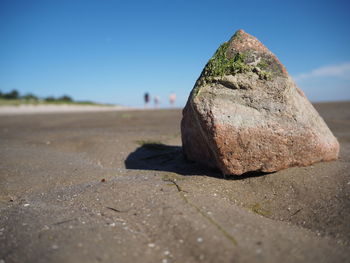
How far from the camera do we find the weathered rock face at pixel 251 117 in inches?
106

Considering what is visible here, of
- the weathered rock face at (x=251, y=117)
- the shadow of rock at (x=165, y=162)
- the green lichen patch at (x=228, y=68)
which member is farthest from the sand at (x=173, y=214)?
the green lichen patch at (x=228, y=68)

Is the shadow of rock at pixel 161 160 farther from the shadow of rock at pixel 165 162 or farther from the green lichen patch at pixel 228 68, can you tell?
the green lichen patch at pixel 228 68

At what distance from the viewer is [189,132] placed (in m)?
3.34

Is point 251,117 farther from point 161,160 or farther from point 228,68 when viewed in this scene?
point 161,160

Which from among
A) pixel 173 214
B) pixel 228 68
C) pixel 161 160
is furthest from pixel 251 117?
pixel 161 160

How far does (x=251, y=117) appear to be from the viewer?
276 cm

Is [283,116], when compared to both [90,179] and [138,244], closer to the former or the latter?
[138,244]

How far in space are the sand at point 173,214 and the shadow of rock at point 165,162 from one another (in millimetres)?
29

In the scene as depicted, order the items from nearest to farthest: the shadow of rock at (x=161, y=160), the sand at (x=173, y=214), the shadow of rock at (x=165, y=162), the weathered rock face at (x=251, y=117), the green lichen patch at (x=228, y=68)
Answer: the sand at (x=173, y=214) < the weathered rock face at (x=251, y=117) < the green lichen patch at (x=228, y=68) < the shadow of rock at (x=165, y=162) < the shadow of rock at (x=161, y=160)

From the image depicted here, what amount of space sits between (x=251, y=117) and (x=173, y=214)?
128cm

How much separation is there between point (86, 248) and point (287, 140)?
6.88ft

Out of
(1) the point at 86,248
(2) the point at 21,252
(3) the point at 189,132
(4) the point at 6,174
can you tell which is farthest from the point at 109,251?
(4) the point at 6,174

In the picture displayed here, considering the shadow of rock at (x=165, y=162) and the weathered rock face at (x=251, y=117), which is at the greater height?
the weathered rock face at (x=251, y=117)

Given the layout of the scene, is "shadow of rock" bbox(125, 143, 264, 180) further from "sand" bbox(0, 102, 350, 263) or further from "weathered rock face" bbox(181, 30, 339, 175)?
"weathered rock face" bbox(181, 30, 339, 175)
